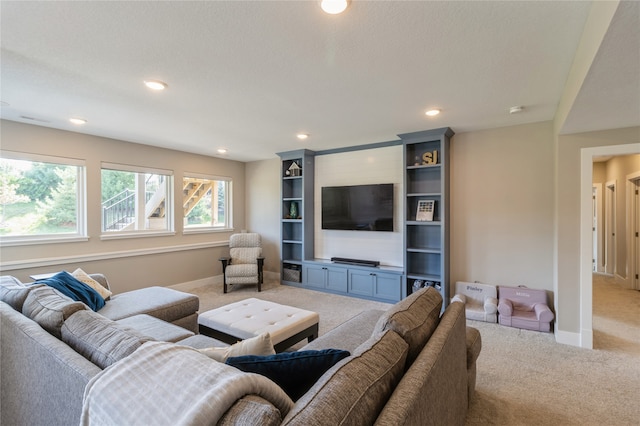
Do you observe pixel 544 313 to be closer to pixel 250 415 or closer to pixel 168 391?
pixel 250 415

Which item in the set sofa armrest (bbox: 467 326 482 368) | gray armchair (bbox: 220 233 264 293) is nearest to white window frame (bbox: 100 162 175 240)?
gray armchair (bbox: 220 233 264 293)

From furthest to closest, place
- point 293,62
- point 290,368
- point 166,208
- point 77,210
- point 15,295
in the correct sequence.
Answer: point 166,208 → point 77,210 → point 293,62 → point 15,295 → point 290,368

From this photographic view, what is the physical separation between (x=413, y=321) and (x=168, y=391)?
110 cm

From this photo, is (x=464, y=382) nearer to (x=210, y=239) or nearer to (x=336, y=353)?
(x=336, y=353)

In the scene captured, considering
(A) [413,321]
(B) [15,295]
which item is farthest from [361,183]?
(B) [15,295]

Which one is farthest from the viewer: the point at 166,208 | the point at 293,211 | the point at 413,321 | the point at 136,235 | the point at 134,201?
the point at 293,211

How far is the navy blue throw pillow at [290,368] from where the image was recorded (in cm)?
113

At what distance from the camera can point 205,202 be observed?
5.92m

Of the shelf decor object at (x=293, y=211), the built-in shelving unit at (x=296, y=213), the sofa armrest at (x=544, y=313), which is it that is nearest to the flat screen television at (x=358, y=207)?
the built-in shelving unit at (x=296, y=213)

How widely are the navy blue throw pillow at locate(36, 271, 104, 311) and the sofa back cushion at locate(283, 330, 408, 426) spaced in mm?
2654

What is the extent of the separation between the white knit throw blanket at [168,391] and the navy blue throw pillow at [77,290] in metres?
2.08

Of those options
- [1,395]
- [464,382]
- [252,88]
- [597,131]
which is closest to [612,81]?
[597,131]

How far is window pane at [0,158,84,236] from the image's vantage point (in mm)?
3559

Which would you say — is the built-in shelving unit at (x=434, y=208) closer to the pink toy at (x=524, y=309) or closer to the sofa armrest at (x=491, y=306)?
the sofa armrest at (x=491, y=306)
